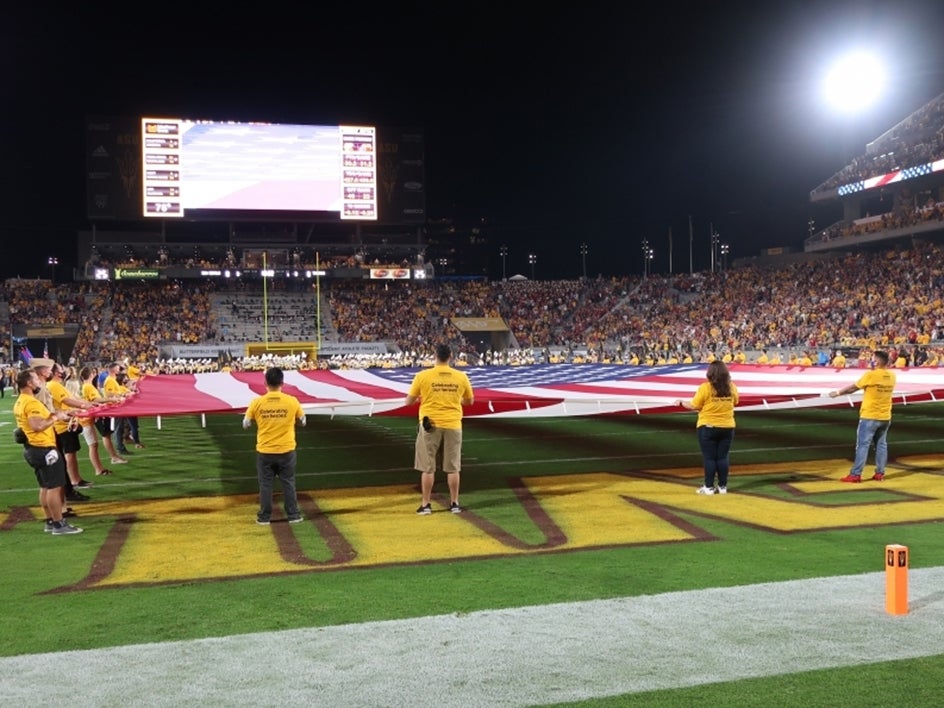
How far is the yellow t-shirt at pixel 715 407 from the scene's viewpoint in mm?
9000

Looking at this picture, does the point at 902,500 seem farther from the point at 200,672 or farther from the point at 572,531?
the point at 200,672

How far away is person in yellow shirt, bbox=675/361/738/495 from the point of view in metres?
9.01

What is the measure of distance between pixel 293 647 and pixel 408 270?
5360 cm

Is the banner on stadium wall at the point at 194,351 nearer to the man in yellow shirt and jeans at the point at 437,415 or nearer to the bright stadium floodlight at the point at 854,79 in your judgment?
the bright stadium floodlight at the point at 854,79

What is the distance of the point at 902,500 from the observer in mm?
8578

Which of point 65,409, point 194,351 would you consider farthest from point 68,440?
point 194,351

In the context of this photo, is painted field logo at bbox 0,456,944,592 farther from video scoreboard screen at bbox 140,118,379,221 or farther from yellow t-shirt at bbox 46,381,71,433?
video scoreboard screen at bbox 140,118,379,221

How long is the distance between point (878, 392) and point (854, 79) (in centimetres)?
4111

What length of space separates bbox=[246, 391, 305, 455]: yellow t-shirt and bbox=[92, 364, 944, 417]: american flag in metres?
2.73

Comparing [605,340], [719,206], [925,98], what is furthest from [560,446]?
[719,206]

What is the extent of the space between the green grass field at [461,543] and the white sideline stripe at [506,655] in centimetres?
20

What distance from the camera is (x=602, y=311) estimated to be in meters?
57.2

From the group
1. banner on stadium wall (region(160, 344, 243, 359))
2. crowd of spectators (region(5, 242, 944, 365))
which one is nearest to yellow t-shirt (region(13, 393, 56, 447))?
crowd of spectators (region(5, 242, 944, 365))

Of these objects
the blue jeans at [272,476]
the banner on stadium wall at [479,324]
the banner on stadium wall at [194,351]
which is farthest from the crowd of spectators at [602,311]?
the blue jeans at [272,476]
